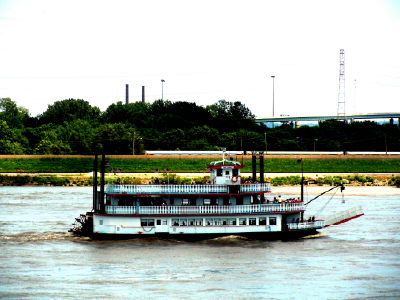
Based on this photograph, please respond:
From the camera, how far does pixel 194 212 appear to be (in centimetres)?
5016

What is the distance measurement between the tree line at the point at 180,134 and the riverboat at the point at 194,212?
68.5 metres

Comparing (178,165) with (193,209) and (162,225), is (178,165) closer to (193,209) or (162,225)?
(162,225)

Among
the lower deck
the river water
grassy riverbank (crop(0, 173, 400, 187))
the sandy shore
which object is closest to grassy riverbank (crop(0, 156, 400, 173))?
grassy riverbank (crop(0, 173, 400, 187))

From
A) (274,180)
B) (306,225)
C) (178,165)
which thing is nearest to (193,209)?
(306,225)

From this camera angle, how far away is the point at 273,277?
38344 mm

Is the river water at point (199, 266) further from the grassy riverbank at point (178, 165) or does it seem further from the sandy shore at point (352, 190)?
the grassy riverbank at point (178, 165)

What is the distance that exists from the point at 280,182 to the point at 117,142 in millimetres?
38371

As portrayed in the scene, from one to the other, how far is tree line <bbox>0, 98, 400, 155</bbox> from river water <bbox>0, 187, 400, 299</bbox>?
7122 cm

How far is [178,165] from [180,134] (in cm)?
2611

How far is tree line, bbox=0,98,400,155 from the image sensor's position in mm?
Answer: 128500

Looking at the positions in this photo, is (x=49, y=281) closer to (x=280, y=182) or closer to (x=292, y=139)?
(x=280, y=182)

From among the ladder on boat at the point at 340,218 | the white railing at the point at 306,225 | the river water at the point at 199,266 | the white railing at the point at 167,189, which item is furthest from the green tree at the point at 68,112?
the white railing at the point at 306,225

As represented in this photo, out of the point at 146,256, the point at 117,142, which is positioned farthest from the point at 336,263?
the point at 117,142

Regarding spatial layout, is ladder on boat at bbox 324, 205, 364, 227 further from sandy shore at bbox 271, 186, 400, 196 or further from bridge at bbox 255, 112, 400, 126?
bridge at bbox 255, 112, 400, 126
